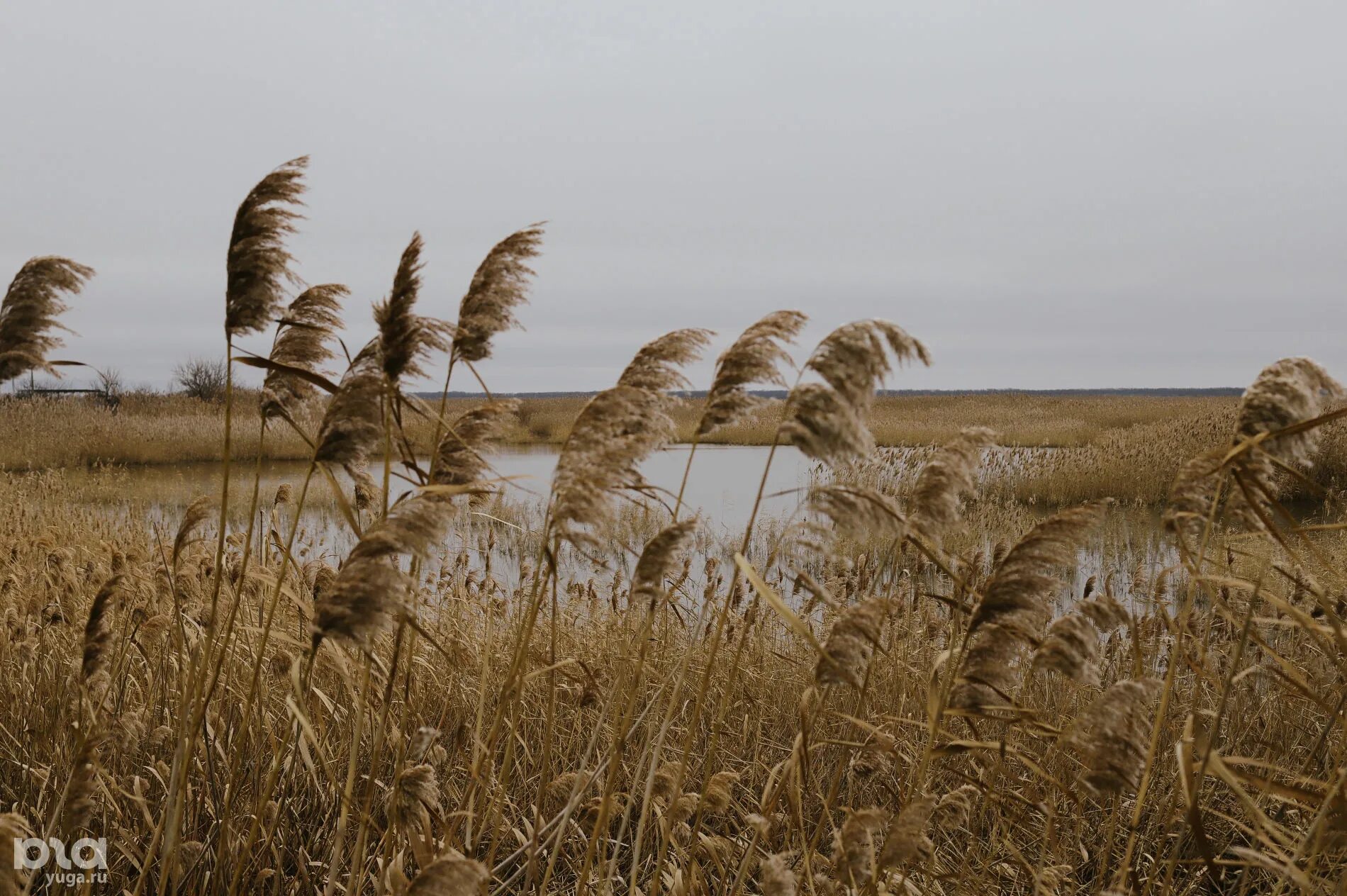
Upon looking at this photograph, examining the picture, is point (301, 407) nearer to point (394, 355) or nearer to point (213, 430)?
point (394, 355)

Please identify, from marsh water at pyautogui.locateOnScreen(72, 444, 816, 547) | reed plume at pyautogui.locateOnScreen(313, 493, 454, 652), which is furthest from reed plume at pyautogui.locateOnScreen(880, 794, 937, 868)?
marsh water at pyautogui.locateOnScreen(72, 444, 816, 547)

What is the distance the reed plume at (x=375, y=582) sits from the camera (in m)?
1.74

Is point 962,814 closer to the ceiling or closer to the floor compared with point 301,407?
closer to the floor

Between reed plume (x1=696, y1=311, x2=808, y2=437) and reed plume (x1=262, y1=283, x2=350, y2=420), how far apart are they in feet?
3.22

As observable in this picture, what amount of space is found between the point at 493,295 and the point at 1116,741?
1.72 m

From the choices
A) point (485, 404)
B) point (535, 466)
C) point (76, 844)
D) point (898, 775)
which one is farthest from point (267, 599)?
point (535, 466)

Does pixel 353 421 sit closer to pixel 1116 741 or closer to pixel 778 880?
pixel 778 880

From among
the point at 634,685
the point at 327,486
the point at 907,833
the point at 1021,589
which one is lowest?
the point at 327,486

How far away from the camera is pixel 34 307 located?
2.80 m

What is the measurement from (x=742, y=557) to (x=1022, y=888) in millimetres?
2419

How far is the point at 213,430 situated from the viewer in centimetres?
2562

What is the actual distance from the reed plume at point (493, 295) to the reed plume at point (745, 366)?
54cm

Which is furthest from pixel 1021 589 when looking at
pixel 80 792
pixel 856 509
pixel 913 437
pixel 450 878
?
pixel 913 437

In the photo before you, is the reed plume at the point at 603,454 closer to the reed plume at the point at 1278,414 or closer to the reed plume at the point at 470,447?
the reed plume at the point at 470,447
